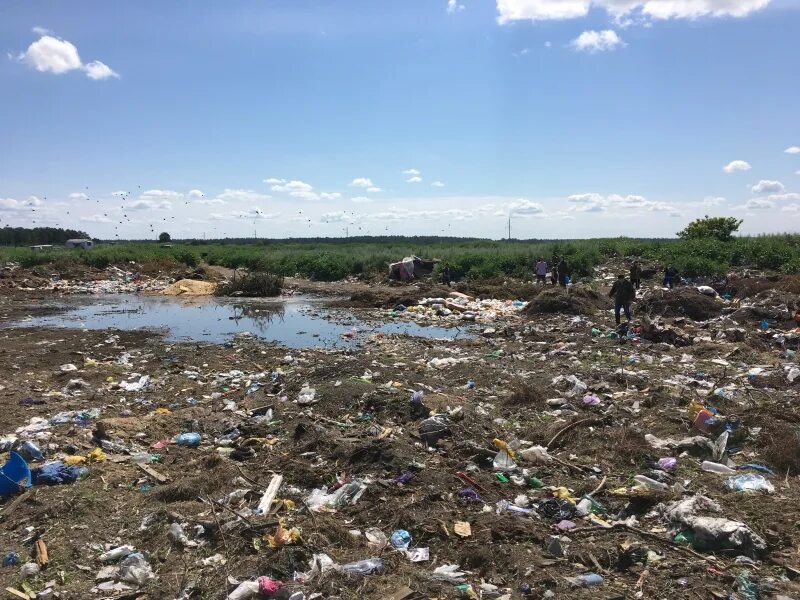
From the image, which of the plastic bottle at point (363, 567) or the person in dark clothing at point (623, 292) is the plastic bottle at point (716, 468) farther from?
the person in dark clothing at point (623, 292)

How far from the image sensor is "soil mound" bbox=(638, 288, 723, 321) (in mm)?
13102

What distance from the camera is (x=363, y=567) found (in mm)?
3318

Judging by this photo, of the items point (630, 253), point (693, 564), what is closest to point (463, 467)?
point (693, 564)

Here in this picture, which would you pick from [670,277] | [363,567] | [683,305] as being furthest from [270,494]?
[670,277]

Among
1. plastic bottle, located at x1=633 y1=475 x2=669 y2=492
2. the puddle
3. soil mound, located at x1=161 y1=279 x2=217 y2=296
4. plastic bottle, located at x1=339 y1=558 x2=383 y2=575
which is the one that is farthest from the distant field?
plastic bottle, located at x1=339 y1=558 x2=383 y2=575

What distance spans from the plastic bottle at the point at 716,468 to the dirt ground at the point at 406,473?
74 mm

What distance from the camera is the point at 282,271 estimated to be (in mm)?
31328

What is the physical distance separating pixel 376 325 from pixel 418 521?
10.8 meters

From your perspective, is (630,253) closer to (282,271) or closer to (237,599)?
(282,271)

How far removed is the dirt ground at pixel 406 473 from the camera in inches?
129

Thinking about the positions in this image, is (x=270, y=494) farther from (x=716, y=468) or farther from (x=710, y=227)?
(x=710, y=227)

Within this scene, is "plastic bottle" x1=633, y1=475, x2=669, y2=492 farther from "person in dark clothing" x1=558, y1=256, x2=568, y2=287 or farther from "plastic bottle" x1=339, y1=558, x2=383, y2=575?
"person in dark clothing" x1=558, y1=256, x2=568, y2=287

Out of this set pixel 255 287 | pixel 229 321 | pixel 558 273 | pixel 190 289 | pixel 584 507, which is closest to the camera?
pixel 584 507

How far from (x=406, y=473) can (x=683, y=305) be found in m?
11.3
